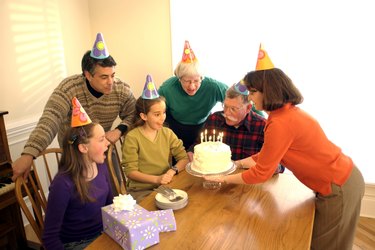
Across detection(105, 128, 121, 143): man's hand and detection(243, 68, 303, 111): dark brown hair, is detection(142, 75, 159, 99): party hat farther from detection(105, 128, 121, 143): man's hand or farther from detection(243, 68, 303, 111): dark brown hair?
detection(243, 68, 303, 111): dark brown hair

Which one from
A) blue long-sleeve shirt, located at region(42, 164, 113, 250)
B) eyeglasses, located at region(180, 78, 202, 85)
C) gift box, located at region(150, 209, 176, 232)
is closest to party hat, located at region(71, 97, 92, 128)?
blue long-sleeve shirt, located at region(42, 164, 113, 250)

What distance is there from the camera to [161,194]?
1583 mm

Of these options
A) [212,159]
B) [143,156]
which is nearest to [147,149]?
[143,156]

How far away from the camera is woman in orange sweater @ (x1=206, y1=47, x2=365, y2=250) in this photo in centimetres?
155

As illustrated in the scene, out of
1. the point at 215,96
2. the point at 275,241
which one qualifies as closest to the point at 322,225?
the point at 275,241

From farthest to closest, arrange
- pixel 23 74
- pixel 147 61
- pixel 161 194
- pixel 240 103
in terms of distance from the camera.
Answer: pixel 147 61
pixel 23 74
pixel 240 103
pixel 161 194

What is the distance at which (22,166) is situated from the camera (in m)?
1.68

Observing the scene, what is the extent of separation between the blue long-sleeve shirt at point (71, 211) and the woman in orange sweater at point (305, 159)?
62 cm

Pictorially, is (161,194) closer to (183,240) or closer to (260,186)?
(183,240)

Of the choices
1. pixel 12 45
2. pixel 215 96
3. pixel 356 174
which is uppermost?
pixel 12 45

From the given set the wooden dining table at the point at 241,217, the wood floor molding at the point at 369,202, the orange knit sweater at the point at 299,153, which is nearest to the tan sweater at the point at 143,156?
the wooden dining table at the point at 241,217

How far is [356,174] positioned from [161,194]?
1067 mm

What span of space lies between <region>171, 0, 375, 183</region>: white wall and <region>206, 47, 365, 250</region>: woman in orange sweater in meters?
1.32

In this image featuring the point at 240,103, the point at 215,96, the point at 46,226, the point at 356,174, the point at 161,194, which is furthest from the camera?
the point at 215,96
